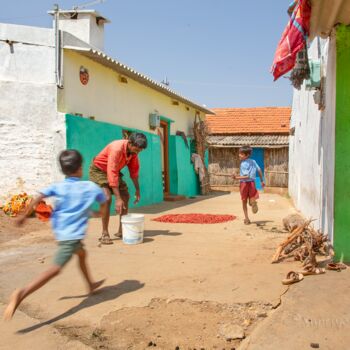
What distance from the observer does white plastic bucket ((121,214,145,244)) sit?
232 inches

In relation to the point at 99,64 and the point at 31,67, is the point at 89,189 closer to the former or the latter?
the point at 31,67

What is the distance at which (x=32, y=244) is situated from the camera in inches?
246

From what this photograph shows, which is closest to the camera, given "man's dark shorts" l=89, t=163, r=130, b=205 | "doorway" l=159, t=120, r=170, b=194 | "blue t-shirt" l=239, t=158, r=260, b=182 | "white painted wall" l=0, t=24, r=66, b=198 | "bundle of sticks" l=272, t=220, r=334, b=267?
"bundle of sticks" l=272, t=220, r=334, b=267

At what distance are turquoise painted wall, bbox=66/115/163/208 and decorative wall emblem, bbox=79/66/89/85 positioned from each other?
37.3 inches

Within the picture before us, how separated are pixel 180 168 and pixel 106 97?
600 cm

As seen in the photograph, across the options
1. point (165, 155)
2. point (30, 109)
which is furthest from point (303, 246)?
point (165, 155)

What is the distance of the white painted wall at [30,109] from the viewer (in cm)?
845

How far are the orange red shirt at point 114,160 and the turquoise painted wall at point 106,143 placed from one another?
97.1 inches

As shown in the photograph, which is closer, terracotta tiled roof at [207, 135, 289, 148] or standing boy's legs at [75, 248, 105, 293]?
standing boy's legs at [75, 248, 105, 293]

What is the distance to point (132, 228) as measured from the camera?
595 centimetres

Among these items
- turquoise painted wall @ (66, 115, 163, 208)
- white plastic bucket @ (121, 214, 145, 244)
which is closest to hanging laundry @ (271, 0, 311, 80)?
white plastic bucket @ (121, 214, 145, 244)

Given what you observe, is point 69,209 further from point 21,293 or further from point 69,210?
point 21,293

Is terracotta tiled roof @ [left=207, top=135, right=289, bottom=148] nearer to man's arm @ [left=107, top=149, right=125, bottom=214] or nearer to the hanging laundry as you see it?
man's arm @ [left=107, top=149, right=125, bottom=214]

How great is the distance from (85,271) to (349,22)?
360cm
